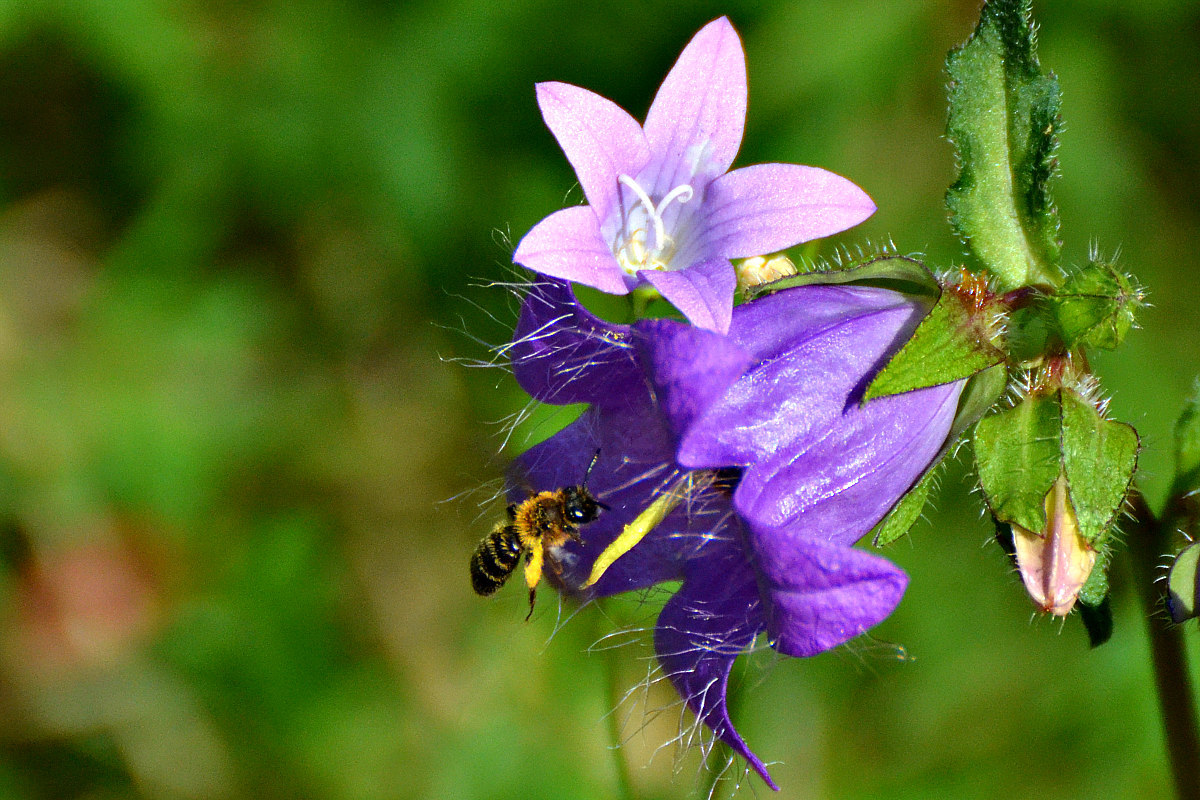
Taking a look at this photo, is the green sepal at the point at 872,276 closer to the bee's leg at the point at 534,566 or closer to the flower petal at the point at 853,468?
the flower petal at the point at 853,468

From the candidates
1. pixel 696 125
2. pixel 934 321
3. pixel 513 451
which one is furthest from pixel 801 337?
pixel 513 451

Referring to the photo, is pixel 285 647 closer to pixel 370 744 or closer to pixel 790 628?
pixel 370 744

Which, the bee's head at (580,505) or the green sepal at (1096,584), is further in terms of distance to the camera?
the bee's head at (580,505)

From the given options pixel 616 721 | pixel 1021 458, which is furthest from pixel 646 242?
pixel 616 721

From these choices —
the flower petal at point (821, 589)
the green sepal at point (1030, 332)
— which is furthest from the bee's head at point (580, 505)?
the green sepal at point (1030, 332)

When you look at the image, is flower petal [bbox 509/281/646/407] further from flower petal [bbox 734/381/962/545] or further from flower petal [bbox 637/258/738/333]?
flower petal [bbox 734/381/962/545]

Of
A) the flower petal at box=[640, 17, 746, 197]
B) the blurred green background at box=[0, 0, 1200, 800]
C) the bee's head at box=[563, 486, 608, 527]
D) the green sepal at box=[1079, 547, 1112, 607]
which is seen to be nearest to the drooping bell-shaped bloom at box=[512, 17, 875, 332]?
the flower petal at box=[640, 17, 746, 197]

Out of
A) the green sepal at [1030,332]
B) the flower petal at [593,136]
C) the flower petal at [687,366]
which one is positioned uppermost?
the flower petal at [593,136]
